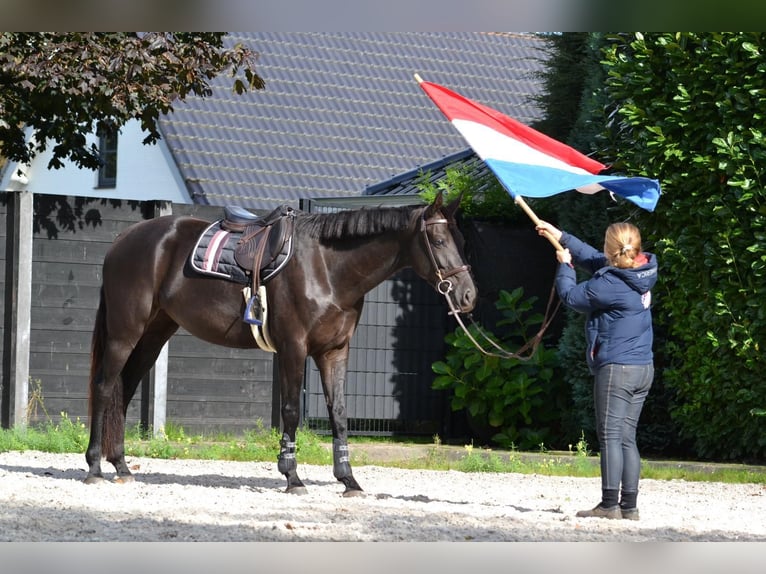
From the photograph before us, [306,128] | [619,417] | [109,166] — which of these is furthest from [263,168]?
[619,417]

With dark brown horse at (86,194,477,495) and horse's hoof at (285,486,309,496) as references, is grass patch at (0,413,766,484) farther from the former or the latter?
horse's hoof at (285,486,309,496)

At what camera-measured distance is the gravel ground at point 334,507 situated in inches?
246

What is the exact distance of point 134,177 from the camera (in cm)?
2211

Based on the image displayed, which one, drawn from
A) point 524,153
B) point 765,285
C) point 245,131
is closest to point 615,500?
point 524,153

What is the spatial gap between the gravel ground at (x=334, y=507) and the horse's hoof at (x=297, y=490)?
0.06 m

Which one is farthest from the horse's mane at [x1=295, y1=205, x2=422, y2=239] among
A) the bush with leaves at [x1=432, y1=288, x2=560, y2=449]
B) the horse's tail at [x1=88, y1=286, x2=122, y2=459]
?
the bush with leaves at [x1=432, y1=288, x2=560, y2=449]

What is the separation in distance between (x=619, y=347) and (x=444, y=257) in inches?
54.4

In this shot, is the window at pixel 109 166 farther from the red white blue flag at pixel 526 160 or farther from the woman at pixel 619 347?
the woman at pixel 619 347

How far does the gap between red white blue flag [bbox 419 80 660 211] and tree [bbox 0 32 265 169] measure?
404cm

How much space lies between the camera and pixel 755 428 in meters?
→ 10.2

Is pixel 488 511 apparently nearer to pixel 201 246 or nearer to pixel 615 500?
pixel 615 500

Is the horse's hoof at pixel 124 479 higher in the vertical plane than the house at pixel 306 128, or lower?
lower

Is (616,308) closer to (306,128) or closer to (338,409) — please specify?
(338,409)

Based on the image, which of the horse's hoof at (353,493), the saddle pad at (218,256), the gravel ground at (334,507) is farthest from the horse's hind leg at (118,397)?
the horse's hoof at (353,493)
